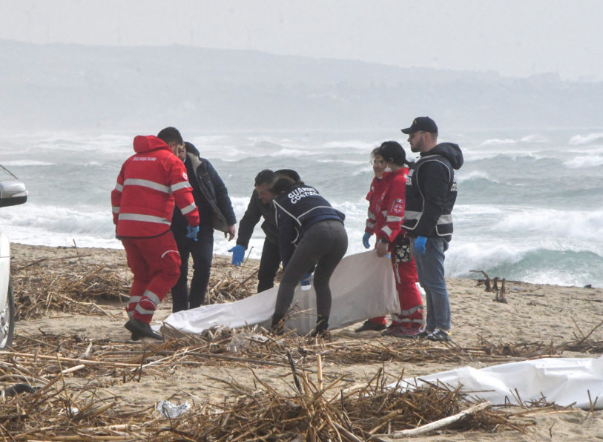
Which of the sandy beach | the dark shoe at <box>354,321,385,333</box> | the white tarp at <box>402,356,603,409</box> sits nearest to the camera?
the sandy beach

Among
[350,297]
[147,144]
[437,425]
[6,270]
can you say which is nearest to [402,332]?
[350,297]

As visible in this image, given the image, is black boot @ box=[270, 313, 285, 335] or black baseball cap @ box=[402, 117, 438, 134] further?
black baseball cap @ box=[402, 117, 438, 134]

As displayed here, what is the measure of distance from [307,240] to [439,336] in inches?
51.2

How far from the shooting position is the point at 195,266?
21.5 feet

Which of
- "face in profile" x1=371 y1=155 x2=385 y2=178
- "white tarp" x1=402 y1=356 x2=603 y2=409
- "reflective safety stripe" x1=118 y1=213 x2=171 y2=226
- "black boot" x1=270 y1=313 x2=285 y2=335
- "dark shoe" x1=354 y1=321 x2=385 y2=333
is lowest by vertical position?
"dark shoe" x1=354 y1=321 x2=385 y2=333

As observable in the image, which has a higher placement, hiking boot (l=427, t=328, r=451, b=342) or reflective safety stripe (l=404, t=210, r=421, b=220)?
reflective safety stripe (l=404, t=210, r=421, b=220)

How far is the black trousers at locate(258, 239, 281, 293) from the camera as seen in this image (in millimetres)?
6734

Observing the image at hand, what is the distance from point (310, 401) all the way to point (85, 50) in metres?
184

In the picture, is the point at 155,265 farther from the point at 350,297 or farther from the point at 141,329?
the point at 350,297

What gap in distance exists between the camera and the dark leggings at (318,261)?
562 cm

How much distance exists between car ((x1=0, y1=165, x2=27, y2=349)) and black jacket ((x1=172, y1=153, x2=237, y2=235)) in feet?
6.16

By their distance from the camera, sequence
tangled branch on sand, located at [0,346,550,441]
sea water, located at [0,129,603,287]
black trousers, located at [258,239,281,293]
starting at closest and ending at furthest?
tangled branch on sand, located at [0,346,550,441] < black trousers, located at [258,239,281,293] < sea water, located at [0,129,603,287]

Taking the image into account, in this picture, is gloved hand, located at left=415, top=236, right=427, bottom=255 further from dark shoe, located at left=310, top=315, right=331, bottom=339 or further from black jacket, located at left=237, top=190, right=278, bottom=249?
black jacket, located at left=237, top=190, right=278, bottom=249

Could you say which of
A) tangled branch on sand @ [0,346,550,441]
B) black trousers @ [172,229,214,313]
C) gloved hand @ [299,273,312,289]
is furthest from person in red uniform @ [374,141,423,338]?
tangled branch on sand @ [0,346,550,441]
